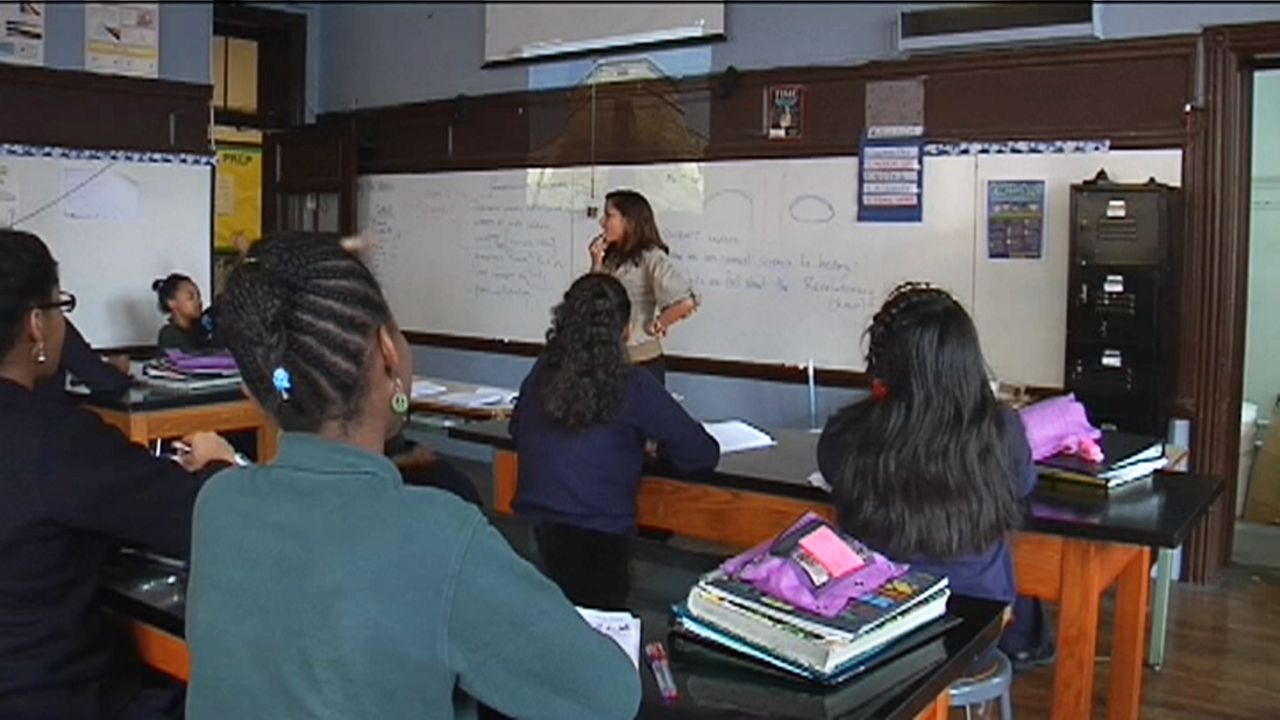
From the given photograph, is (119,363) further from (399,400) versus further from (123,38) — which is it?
(399,400)

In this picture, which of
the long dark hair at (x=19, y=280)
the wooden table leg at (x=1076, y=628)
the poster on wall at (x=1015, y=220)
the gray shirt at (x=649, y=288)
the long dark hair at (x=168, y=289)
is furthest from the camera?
the long dark hair at (x=168, y=289)

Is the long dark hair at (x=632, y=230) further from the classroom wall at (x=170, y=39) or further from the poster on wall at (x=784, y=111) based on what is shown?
the classroom wall at (x=170, y=39)

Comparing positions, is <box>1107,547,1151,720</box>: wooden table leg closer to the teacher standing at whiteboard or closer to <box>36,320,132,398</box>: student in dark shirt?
the teacher standing at whiteboard

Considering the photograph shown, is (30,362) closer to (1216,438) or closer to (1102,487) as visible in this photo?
(1102,487)

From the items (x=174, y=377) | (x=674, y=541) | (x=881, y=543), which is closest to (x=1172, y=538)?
(x=881, y=543)

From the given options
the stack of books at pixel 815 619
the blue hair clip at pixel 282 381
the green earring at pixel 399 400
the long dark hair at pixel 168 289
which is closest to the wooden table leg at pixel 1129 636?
the stack of books at pixel 815 619

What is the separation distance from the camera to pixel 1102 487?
2.56 m

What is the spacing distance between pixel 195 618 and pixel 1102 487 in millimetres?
1910

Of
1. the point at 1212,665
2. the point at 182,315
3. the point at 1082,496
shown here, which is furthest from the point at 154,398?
the point at 1212,665

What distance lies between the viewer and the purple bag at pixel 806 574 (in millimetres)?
1429

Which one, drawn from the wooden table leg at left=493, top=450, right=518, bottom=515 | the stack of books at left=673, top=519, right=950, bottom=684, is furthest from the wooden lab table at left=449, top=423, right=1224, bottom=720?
the stack of books at left=673, top=519, right=950, bottom=684

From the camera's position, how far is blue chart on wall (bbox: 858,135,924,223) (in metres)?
4.90

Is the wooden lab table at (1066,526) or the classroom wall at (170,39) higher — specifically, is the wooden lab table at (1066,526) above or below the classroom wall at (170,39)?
below

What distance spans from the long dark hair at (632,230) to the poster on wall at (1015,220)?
1.27 metres
